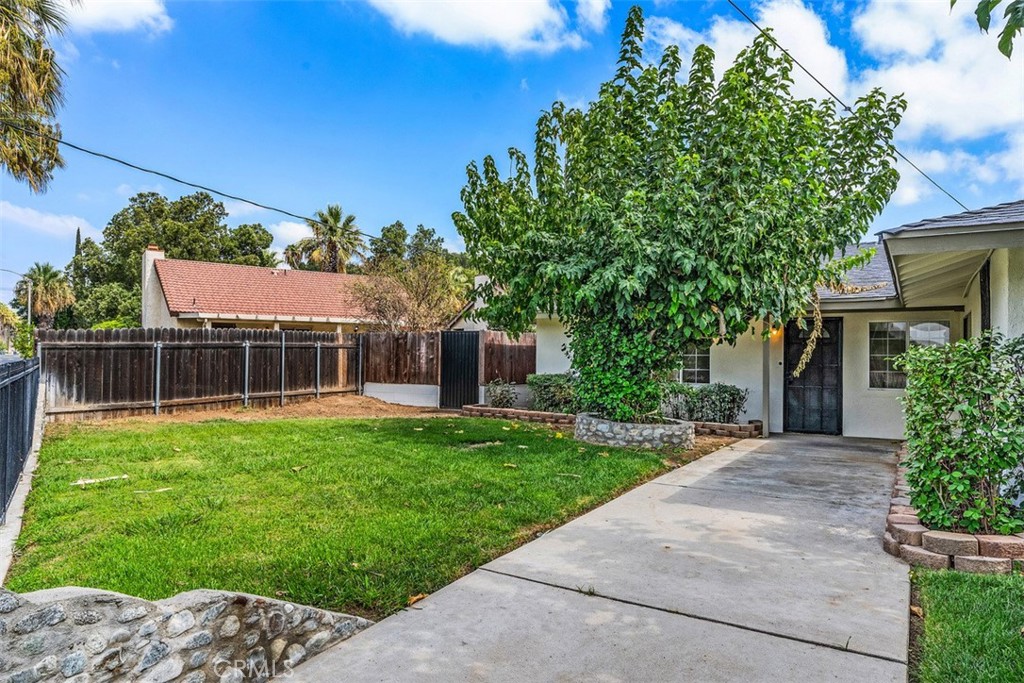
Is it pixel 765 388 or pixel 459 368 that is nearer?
pixel 765 388

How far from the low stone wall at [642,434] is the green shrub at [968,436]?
14.8 feet

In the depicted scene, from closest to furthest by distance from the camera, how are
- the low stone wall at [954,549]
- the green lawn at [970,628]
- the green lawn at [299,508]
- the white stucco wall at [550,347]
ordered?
the green lawn at [970,628], the green lawn at [299,508], the low stone wall at [954,549], the white stucco wall at [550,347]

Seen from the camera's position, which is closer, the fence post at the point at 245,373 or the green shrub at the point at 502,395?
the fence post at the point at 245,373

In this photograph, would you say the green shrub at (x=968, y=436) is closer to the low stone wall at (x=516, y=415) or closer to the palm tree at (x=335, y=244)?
the low stone wall at (x=516, y=415)

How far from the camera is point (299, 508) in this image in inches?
208

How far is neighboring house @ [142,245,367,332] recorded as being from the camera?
70.2ft

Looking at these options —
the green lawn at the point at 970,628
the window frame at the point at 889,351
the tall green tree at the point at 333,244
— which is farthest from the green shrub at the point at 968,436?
the tall green tree at the point at 333,244

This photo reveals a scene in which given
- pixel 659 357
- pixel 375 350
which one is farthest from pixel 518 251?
pixel 375 350

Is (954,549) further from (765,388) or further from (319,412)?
(319,412)

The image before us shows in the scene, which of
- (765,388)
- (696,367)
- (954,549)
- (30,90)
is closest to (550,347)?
(696,367)

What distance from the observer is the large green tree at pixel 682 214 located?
796cm

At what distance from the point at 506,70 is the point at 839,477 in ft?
36.3

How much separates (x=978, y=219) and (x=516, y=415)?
28.3 feet

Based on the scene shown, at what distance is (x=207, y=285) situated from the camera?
891 inches
